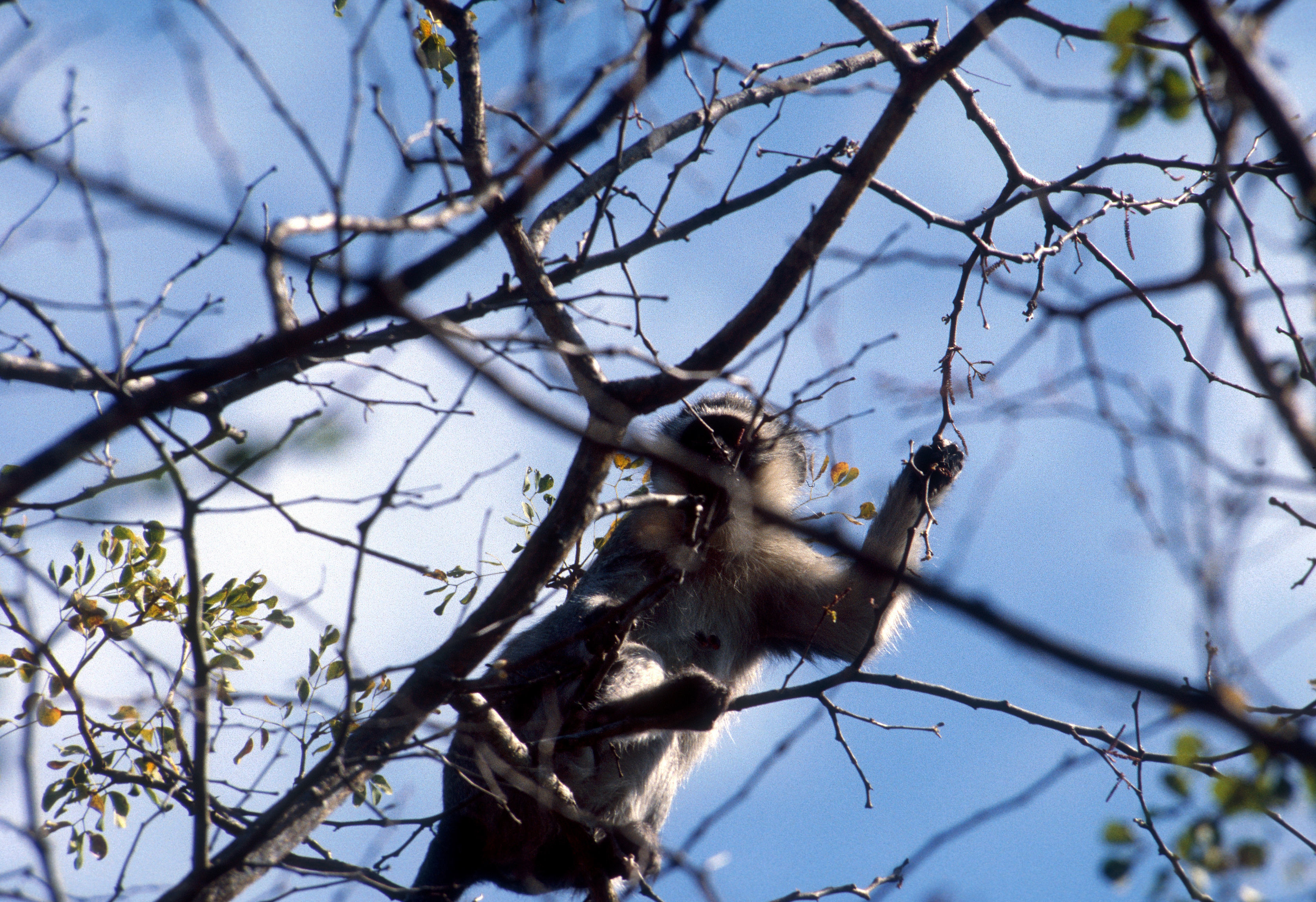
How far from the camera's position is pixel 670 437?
7.02 m

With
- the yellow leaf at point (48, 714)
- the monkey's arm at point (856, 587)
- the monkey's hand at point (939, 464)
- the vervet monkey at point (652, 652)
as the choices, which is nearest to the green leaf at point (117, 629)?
the yellow leaf at point (48, 714)

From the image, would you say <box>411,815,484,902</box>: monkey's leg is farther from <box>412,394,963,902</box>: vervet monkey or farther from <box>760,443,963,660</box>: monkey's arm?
<box>760,443,963,660</box>: monkey's arm

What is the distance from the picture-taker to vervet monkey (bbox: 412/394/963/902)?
414 centimetres

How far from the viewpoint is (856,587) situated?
20.7ft

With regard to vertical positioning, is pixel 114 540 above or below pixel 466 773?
above

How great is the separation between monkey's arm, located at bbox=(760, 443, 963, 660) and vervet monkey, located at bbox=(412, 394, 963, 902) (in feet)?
0.04

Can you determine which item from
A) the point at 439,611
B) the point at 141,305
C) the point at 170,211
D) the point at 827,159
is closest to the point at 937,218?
the point at 827,159

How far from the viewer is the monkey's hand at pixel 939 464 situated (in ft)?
19.2

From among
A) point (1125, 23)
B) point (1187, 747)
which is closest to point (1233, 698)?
point (1187, 747)

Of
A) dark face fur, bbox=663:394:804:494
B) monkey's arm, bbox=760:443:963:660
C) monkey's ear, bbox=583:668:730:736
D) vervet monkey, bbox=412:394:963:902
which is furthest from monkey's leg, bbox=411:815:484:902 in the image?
dark face fur, bbox=663:394:804:494

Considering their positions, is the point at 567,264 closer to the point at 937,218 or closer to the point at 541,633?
the point at 937,218

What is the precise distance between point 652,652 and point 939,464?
1905 millimetres

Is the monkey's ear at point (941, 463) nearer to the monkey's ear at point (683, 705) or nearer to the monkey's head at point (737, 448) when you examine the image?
the monkey's head at point (737, 448)

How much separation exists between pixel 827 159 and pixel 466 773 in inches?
122
